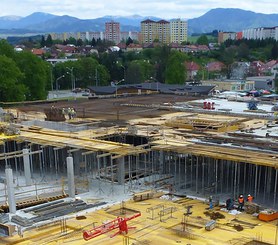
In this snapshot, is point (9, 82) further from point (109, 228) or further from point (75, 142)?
point (109, 228)

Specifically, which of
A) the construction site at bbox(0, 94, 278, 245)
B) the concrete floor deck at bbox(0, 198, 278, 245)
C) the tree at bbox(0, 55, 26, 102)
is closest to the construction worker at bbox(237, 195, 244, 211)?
the construction site at bbox(0, 94, 278, 245)

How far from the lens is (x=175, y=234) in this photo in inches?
695

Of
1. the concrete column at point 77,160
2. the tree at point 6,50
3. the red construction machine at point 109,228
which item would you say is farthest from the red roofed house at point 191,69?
the red construction machine at point 109,228

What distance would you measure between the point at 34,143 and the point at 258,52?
11673cm

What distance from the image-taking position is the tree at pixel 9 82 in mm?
52000

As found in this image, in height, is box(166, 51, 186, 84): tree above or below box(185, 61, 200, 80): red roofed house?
above

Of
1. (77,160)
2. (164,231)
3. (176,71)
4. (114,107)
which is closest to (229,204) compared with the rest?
(164,231)

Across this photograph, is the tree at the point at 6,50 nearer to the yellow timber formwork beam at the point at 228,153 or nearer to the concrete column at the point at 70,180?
the concrete column at the point at 70,180

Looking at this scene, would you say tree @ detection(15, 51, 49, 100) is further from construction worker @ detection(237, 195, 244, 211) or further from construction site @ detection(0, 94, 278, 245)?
construction worker @ detection(237, 195, 244, 211)

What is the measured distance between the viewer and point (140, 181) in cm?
2577

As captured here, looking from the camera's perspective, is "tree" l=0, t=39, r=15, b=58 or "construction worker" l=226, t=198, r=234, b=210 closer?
"construction worker" l=226, t=198, r=234, b=210

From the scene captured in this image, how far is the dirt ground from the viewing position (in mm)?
38844

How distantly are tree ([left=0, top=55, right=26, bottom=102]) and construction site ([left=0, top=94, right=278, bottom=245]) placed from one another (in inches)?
652

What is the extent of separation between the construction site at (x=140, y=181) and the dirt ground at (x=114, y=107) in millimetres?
1943
